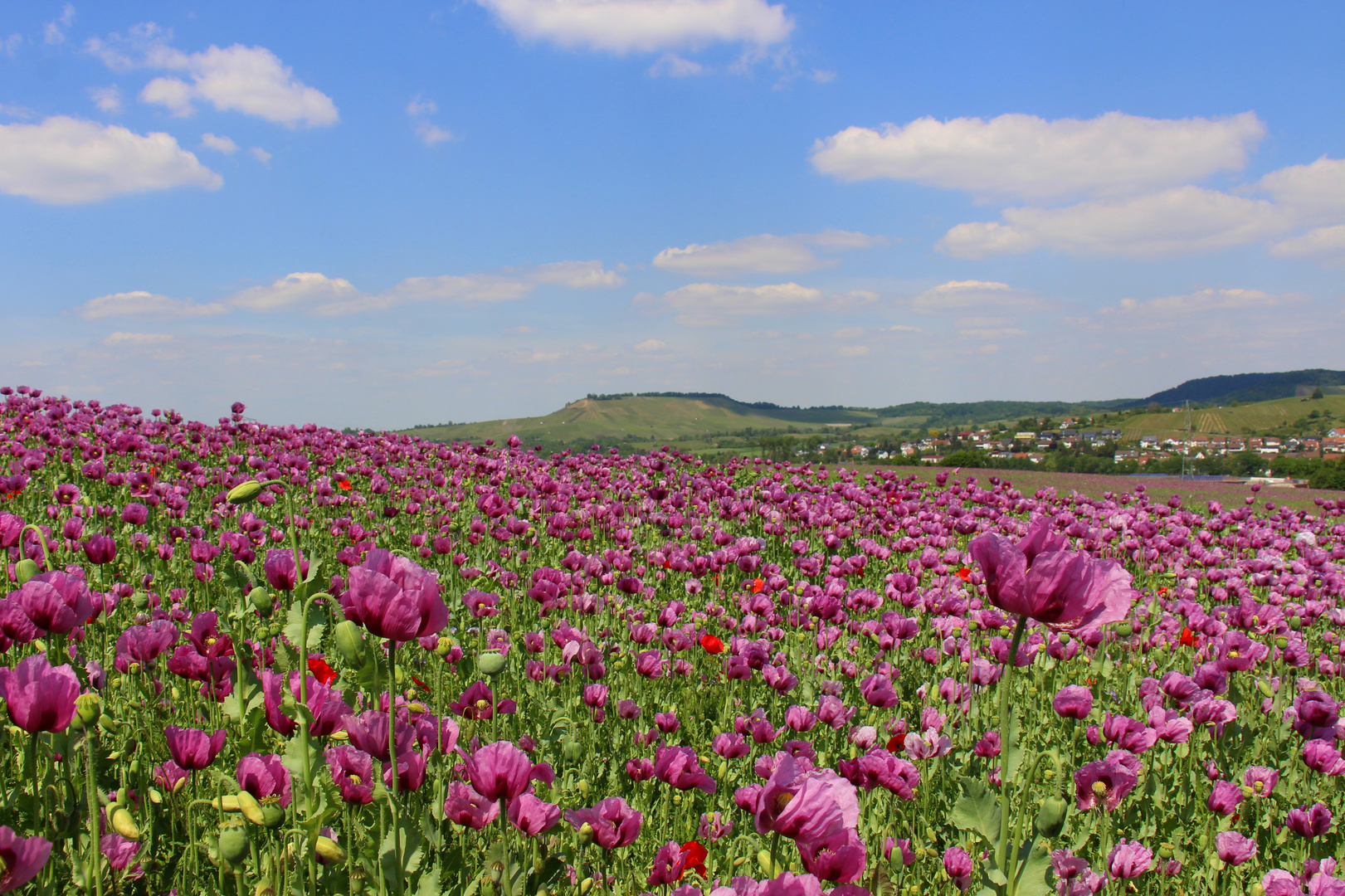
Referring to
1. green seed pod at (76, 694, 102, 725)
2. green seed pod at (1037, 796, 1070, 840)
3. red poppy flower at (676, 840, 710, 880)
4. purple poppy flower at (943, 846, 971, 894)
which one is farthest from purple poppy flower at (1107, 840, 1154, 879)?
green seed pod at (76, 694, 102, 725)

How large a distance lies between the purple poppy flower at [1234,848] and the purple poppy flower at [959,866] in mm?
1273

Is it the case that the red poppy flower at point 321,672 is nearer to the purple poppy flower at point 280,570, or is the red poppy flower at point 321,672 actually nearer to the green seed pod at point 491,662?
the purple poppy flower at point 280,570

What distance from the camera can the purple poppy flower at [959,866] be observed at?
8.77 feet

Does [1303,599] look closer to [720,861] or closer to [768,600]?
[768,600]

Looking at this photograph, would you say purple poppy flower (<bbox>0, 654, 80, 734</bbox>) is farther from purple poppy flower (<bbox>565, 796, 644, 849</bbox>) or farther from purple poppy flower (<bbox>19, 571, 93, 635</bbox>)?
purple poppy flower (<bbox>565, 796, 644, 849</bbox>)

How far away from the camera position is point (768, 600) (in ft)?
18.6

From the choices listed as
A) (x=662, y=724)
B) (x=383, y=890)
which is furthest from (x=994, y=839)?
(x=662, y=724)

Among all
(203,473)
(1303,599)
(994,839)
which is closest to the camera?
(994,839)

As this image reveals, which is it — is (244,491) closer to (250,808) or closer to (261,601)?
(261,601)

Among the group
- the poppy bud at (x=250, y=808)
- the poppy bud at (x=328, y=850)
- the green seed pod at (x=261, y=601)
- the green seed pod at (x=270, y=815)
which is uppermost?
the green seed pod at (x=261, y=601)

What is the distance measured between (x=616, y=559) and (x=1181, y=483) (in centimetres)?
2202

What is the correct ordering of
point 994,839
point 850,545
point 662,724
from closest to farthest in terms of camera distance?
point 994,839 → point 662,724 → point 850,545

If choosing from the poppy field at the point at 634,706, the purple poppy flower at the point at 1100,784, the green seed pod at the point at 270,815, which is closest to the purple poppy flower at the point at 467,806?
the poppy field at the point at 634,706

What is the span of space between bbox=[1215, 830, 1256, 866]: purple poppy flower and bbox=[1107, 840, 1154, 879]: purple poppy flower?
619 mm
